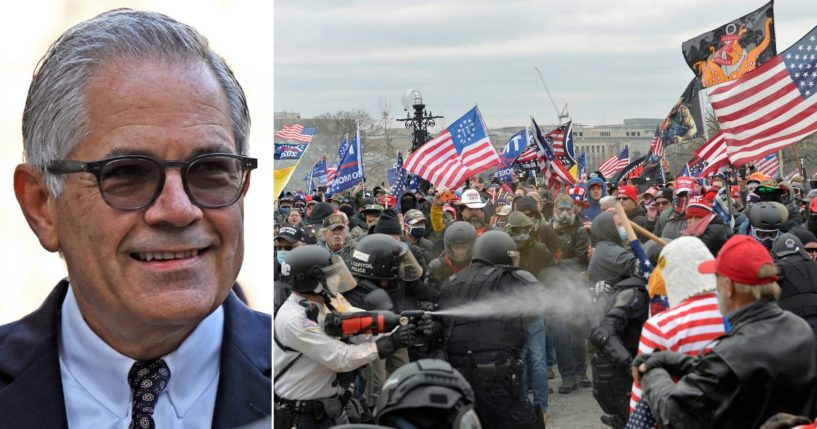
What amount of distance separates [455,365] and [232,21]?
5.61 m

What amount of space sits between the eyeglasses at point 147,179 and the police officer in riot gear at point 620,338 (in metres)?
5.19

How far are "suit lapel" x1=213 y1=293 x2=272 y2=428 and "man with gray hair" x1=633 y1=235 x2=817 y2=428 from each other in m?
3.06

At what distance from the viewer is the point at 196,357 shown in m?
1.67

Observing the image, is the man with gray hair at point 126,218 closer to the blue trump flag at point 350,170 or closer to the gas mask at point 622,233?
the gas mask at point 622,233

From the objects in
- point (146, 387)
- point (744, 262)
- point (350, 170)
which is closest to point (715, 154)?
A: point (744, 262)

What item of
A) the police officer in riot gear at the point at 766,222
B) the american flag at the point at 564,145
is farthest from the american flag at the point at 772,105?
the american flag at the point at 564,145

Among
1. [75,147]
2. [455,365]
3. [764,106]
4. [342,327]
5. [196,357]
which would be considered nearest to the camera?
[75,147]

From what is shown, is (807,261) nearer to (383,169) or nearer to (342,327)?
(342,327)

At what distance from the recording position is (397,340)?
5.54 m

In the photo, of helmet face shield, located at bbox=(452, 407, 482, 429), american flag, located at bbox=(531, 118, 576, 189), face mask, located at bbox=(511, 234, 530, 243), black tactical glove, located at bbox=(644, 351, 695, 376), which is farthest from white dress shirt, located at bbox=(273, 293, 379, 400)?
american flag, located at bbox=(531, 118, 576, 189)

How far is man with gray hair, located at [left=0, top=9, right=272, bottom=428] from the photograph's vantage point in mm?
1510

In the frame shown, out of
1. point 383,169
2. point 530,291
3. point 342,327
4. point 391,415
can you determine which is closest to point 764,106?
point 530,291

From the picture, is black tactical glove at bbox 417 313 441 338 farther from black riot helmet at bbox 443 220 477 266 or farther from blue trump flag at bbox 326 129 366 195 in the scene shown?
blue trump flag at bbox 326 129 366 195

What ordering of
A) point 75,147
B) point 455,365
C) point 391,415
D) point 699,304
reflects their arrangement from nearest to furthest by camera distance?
point 75,147 → point 391,415 → point 699,304 → point 455,365
